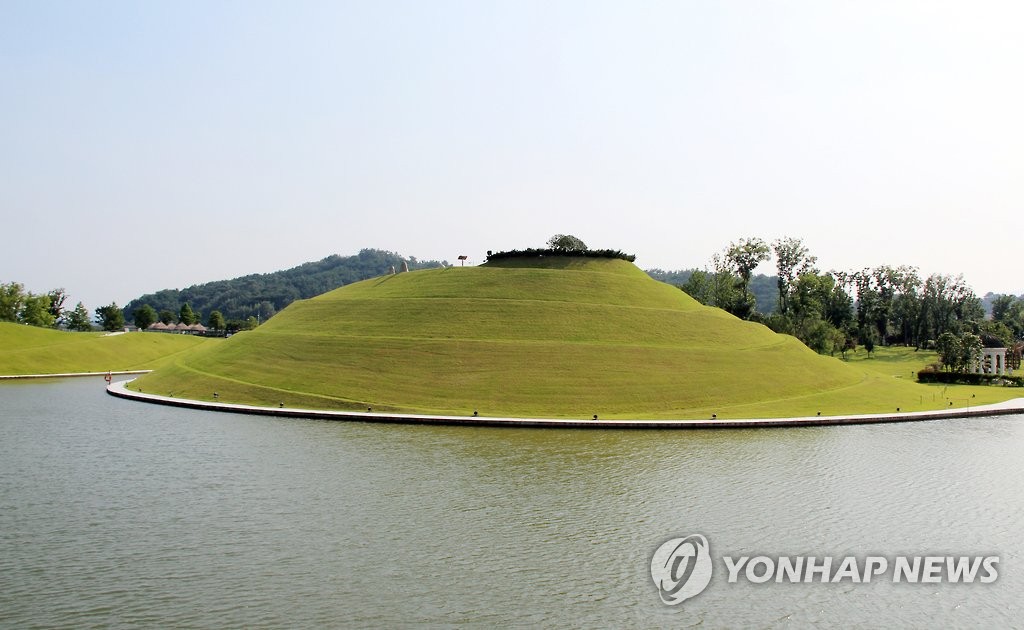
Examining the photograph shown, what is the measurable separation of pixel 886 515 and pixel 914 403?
28.3 m

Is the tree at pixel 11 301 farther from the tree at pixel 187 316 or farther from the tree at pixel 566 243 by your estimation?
the tree at pixel 566 243

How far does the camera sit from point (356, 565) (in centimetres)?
1670

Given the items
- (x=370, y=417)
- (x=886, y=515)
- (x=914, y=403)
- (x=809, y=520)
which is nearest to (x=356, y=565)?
(x=809, y=520)

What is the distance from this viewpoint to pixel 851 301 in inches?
4577

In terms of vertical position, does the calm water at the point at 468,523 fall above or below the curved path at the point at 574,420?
Result: below

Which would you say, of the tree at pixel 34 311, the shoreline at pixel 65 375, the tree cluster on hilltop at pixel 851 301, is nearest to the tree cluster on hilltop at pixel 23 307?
the tree at pixel 34 311

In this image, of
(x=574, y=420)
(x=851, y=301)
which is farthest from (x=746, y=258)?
(x=574, y=420)

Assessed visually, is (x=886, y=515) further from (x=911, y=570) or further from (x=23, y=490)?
(x=23, y=490)

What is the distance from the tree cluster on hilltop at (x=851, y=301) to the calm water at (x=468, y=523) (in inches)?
2749

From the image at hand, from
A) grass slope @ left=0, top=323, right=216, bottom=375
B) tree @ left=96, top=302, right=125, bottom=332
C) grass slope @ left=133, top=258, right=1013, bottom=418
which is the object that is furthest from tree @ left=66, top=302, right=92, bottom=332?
grass slope @ left=133, top=258, right=1013, bottom=418

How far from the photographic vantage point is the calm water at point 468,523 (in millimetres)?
14641

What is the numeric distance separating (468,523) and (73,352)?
71133 millimetres

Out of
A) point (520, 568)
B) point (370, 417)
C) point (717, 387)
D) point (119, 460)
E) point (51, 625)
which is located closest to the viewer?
point (51, 625)

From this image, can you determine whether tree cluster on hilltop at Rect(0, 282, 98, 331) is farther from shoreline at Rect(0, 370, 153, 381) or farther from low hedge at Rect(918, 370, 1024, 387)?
low hedge at Rect(918, 370, 1024, 387)
